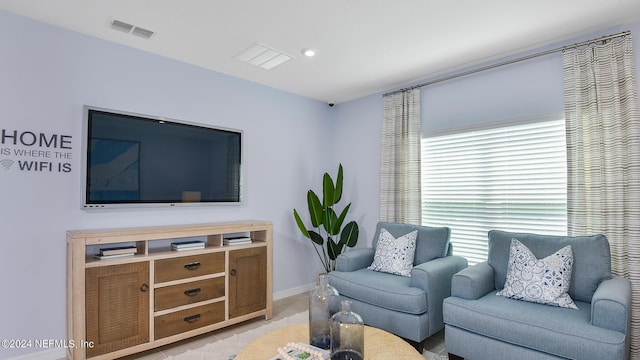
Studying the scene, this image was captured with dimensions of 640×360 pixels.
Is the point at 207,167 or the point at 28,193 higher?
the point at 207,167

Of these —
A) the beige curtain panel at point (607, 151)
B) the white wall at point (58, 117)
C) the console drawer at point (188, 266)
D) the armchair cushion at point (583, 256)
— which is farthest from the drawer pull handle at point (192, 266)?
the beige curtain panel at point (607, 151)

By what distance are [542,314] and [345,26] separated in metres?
2.32

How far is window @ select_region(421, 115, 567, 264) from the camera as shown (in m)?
2.76

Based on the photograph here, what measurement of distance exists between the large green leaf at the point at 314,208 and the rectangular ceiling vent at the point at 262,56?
1520 mm

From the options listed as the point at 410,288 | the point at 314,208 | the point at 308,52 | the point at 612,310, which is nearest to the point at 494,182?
the point at 410,288

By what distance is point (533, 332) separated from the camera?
1.92 m

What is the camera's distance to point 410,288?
2.56m

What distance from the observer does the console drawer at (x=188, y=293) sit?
100 inches

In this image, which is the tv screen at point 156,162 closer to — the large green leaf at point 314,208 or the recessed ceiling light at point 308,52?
the large green leaf at point 314,208

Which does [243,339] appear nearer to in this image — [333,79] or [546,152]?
[333,79]

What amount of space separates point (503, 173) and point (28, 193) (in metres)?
3.85

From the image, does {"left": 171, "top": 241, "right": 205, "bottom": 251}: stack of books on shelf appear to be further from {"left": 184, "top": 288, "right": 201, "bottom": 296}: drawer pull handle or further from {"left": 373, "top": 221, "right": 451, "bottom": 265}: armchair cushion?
{"left": 373, "top": 221, "right": 451, "bottom": 265}: armchair cushion

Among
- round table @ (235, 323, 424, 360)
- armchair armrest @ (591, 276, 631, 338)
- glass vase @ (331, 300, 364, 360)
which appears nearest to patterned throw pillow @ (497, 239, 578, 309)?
armchair armrest @ (591, 276, 631, 338)

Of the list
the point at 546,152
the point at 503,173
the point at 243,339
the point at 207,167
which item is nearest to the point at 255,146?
the point at 207,167
